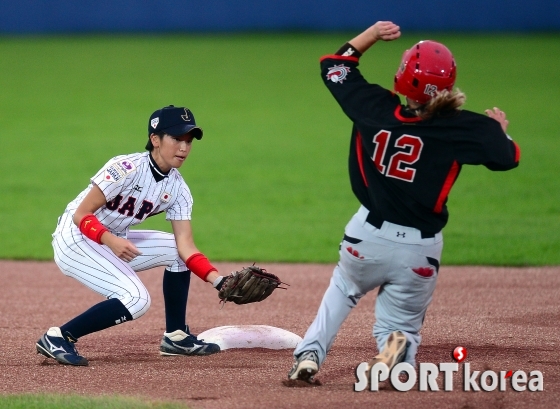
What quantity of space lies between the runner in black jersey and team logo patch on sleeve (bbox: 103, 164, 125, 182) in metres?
1.32

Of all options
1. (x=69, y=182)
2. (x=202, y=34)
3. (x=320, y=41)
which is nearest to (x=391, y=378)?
(x=69, y=182)

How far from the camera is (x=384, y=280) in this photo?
13.6 ft

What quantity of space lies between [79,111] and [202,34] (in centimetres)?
1208

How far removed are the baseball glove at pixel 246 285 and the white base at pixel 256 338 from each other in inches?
20.1

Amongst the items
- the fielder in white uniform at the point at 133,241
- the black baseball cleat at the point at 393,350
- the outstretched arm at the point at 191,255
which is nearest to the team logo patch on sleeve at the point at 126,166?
the fielder in white uniform at the point at 133,241

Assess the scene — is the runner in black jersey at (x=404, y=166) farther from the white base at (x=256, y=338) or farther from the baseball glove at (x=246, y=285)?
the white base at (x=256, y=338)

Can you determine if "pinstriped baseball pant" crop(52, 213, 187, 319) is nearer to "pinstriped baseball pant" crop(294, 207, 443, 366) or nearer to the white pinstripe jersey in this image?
the white pinstripe jersey

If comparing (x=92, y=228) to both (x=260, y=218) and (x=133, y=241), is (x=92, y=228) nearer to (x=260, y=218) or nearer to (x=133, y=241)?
(x=133, y=241)

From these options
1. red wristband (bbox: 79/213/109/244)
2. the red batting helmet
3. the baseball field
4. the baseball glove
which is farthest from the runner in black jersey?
red wristband (bbox: 79/213/109/244)

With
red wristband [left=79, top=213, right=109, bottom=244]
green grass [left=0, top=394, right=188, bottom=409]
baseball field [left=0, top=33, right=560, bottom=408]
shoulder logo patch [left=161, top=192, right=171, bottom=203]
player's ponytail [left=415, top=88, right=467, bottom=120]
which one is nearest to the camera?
player's ponytail [left=415, top=88, right=467, bottom=120]

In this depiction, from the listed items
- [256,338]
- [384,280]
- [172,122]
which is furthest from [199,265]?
[384,280]

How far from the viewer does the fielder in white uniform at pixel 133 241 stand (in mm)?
4821

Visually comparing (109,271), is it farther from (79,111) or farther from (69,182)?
(79,111)

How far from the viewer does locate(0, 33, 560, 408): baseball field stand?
4.61 m
